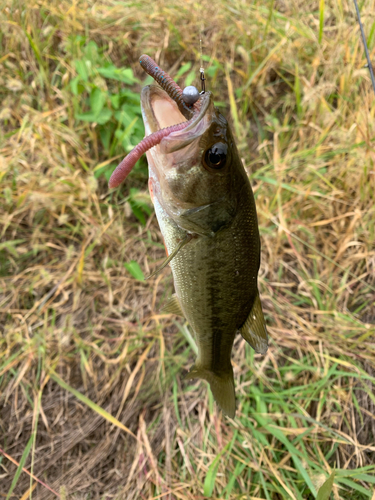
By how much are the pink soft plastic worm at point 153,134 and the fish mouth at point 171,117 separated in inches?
1.0

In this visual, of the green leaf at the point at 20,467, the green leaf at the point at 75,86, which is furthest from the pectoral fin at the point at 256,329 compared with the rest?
the green leaf at the point at 75,86

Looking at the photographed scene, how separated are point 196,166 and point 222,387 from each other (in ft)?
3.81

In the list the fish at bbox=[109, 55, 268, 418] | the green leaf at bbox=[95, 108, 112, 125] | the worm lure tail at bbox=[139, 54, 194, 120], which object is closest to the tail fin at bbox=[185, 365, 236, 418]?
the fish at bbox=[109, 55, 268, 418]

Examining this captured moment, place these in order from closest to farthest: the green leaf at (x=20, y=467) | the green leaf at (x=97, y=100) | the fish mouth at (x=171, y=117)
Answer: the fish mouth at (x=171, y=117), the green leaf at (x=20, y=467), the green leaf at (x=97, y=100)

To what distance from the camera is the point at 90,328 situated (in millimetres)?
2686

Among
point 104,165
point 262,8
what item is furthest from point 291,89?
point 104,165

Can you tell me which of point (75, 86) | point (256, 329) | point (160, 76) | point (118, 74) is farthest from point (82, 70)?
point (256, 329)

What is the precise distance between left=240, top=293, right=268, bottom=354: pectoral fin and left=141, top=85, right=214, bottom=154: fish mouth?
77 centimetres

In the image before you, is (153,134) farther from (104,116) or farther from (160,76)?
(104,116)

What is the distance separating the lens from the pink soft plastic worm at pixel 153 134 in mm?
939

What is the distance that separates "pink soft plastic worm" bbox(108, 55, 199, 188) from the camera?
0.94 metres

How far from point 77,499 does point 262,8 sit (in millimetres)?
4749

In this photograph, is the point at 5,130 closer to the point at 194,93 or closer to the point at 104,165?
the point at 104,165

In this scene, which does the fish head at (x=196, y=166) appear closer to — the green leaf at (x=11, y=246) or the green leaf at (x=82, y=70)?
the green leaf at (x=82, y=70)
